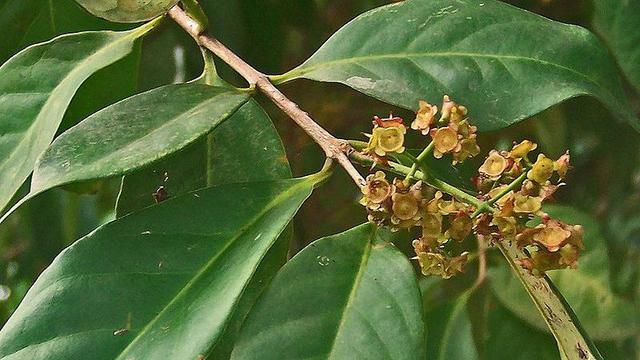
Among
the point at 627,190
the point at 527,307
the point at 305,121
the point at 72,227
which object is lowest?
the point at 627,190

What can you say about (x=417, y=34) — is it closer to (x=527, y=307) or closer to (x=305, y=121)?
(x=305, y=121)

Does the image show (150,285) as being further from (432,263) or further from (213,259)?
(432,263)

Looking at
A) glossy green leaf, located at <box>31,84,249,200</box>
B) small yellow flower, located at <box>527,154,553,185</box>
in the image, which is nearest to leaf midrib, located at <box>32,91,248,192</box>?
glossy green leaf, located at <box>31,84,249,200</box>

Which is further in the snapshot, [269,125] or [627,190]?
[627,190]

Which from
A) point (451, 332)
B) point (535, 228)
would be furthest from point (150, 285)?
point (451, 332)

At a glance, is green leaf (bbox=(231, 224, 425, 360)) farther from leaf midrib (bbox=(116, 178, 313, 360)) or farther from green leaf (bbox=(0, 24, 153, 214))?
green leaf (bbox=(0, 24, 153, 214))

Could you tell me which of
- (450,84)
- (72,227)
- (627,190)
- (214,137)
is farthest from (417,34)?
(627,190)

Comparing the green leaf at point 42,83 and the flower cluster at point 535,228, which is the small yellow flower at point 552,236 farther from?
the green leaf at point 42,83
